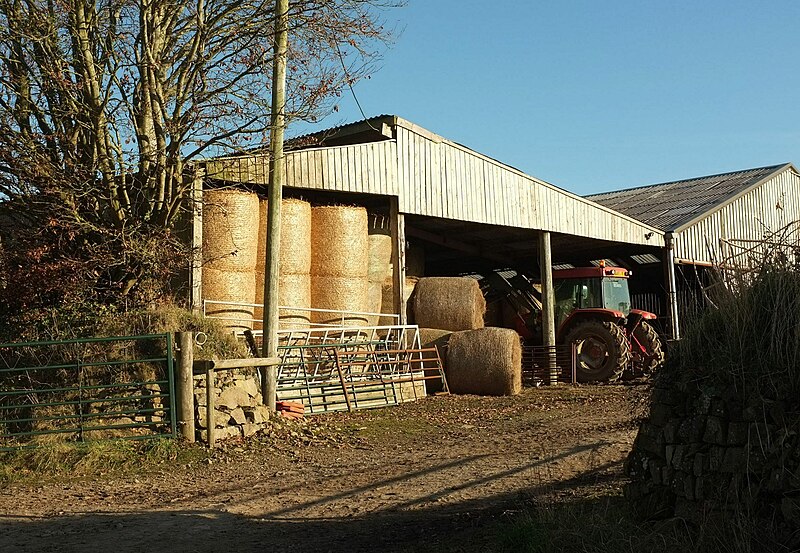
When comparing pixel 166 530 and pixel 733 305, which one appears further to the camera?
pixel 166 530

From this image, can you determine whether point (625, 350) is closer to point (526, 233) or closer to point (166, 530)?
point (526, 233)

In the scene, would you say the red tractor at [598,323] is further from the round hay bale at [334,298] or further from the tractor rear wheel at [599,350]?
the round hay bale at [334,298]

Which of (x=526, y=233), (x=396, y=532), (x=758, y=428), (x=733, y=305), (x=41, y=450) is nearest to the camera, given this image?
(x=758, y=428)

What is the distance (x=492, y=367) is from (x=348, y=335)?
2.82 meters

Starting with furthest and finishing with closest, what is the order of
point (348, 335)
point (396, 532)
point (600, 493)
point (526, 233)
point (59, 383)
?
point (526, 233), point (348, 335), point (59, 383), point (600, 493), point (396, 532)

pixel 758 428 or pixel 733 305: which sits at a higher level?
pixel 733 305

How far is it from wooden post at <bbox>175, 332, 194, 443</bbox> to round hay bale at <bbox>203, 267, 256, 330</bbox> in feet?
8.64

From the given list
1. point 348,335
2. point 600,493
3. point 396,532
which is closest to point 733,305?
point 600,493

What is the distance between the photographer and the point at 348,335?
49.3ft

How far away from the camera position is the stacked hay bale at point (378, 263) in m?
16.0

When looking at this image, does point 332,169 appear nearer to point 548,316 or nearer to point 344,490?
point 548,316

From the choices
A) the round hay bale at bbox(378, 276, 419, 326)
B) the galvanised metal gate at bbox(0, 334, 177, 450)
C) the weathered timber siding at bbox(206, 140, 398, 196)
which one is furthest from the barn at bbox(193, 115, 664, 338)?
the galvanised metal gate at bbox(0, 334, 177, 450)

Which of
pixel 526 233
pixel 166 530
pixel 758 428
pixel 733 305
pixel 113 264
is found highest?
pixel 526 233

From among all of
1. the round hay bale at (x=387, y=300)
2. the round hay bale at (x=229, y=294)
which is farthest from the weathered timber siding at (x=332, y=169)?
the round hay bale at (x=387, y=300)
